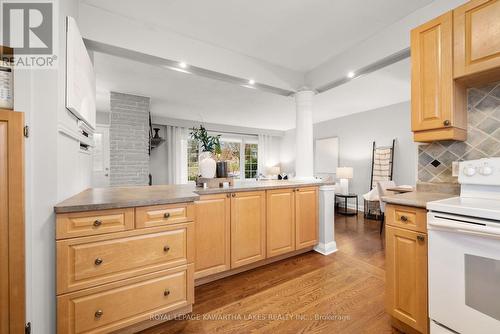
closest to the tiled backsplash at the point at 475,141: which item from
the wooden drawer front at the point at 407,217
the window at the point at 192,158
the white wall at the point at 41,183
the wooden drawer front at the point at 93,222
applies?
the wooden drawer front at the point at 407,217

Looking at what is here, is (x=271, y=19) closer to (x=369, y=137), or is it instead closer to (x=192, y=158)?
(x=369, y=137)

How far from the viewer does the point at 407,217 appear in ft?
4.35

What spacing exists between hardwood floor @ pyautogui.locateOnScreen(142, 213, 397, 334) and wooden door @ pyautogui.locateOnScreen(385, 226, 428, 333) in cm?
19

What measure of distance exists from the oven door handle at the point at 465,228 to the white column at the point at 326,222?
57.9 inches

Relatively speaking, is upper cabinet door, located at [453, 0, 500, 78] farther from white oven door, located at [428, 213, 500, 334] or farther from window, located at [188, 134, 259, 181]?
window, located at [188, 134, 259, 181]

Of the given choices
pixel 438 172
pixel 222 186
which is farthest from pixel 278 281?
pixel 438 172

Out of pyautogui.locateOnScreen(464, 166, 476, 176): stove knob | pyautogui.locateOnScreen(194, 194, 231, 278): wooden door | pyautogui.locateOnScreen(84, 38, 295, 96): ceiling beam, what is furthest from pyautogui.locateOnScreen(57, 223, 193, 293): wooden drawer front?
pyautogui.locateOnScreen(464, 166, 476, 176): stove knob

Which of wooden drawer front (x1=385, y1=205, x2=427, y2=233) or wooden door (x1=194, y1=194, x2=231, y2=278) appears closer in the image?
wooden drawer front (x1=385, y1=205, x2=427, y2=233)

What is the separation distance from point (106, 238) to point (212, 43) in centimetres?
219

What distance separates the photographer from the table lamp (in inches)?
192

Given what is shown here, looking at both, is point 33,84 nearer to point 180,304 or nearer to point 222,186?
point 222,186

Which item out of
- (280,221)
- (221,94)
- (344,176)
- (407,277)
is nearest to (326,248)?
(280,221)

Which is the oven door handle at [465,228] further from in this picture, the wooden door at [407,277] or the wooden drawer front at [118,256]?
the wooden drawer front at [118,256]

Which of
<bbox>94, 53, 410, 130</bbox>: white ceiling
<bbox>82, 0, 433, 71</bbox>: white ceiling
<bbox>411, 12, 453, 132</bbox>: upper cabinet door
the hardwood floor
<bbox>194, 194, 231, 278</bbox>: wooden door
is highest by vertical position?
<bbox>82, 0, 433, 71</bbox>: white ceiling
